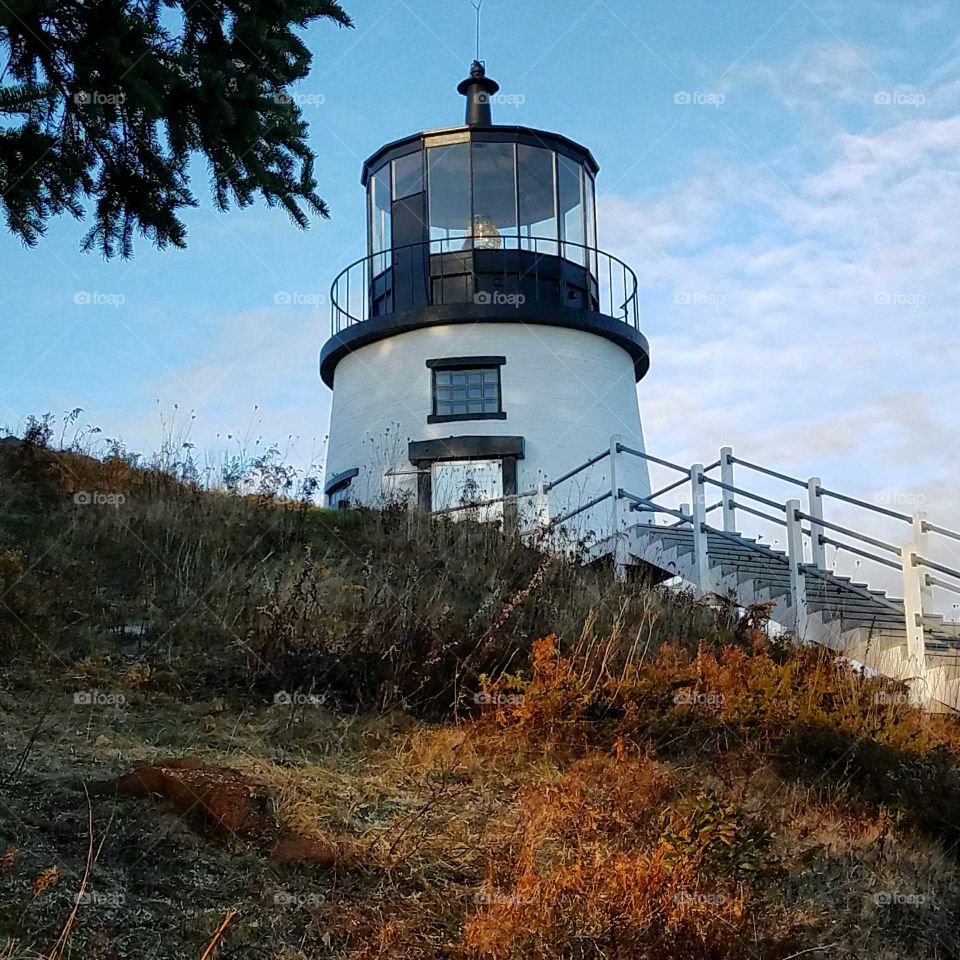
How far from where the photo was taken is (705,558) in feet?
39.7

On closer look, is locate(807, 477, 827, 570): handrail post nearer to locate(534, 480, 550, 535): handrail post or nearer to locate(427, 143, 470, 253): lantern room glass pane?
locate(534, 480, 550, 535): handrail post

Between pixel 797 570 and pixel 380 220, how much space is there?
1202 centimetres

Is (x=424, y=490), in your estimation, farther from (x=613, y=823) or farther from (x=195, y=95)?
(x=613, y=823)

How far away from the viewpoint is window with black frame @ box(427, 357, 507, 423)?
760 inches

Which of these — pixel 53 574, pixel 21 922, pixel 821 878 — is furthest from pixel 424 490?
pixel 21 922

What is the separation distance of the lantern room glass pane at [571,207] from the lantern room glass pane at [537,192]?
0.59ft

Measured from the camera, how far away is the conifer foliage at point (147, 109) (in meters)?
6.92

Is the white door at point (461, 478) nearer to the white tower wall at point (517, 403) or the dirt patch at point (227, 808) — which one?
the white tower wall at point (517, 403)

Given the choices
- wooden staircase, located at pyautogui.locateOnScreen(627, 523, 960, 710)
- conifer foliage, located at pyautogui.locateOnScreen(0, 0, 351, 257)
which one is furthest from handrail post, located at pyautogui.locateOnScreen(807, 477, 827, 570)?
conifer foliage, located at pyautogui.locateOnScreen(0, 0, 351, 257)

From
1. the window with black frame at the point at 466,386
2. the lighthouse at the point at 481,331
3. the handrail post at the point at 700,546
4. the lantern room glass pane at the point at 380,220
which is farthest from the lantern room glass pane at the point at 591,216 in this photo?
the handrail post at the point at 700,546

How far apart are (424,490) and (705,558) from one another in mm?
7268

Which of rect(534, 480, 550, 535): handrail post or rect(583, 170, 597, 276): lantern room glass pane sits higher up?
rect(583, 170, 597, 276): lantern room glass pane

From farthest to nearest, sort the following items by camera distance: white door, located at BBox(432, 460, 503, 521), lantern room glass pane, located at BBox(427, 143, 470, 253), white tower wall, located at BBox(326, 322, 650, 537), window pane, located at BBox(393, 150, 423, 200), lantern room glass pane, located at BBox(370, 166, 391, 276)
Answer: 1. lantern room glass pane, located at BBox(370, 166, 391, 276)
2. window pane, located at BBox(393, 150, 423, 200)
3. lantern room glass pane, located at BBox(427, 143, 470, 253)
4. white tower wall, located at BBox(326, 322, 650, 537)
5. white door, located at BBox(432, 460, 503, 521)

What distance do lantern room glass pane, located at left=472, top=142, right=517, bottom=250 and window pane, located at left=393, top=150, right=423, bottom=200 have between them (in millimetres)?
954
